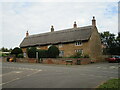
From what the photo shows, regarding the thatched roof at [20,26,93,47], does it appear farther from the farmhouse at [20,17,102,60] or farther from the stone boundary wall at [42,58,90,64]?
the stone boundary wall at [42,58,90,64]

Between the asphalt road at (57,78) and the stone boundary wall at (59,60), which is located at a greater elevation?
the stone boundary wall at (59,60)

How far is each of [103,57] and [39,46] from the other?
59.6 feet

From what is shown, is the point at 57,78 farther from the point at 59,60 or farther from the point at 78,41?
the point at 78,41

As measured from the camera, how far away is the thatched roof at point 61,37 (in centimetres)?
4030

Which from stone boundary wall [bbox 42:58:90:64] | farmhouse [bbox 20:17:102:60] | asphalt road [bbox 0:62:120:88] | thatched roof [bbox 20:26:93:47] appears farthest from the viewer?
thatched roof [bbox 20:26:93:47]

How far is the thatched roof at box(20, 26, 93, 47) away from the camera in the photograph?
132ft

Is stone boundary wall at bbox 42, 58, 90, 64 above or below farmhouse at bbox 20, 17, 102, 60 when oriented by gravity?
below

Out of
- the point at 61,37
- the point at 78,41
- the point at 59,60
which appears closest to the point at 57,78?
the point at 59,60

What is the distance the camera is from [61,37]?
44.7 metres

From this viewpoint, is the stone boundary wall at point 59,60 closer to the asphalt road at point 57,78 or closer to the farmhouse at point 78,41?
the farmhouse at point 78,41

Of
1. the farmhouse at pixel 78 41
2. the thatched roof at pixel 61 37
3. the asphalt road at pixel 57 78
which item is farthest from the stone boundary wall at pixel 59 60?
the asphalt road at pixel 57 78

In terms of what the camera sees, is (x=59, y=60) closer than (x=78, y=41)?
Yes

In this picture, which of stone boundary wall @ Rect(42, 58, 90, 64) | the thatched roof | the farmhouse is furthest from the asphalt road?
the thatched roof

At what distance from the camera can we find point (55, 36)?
1836 inches
